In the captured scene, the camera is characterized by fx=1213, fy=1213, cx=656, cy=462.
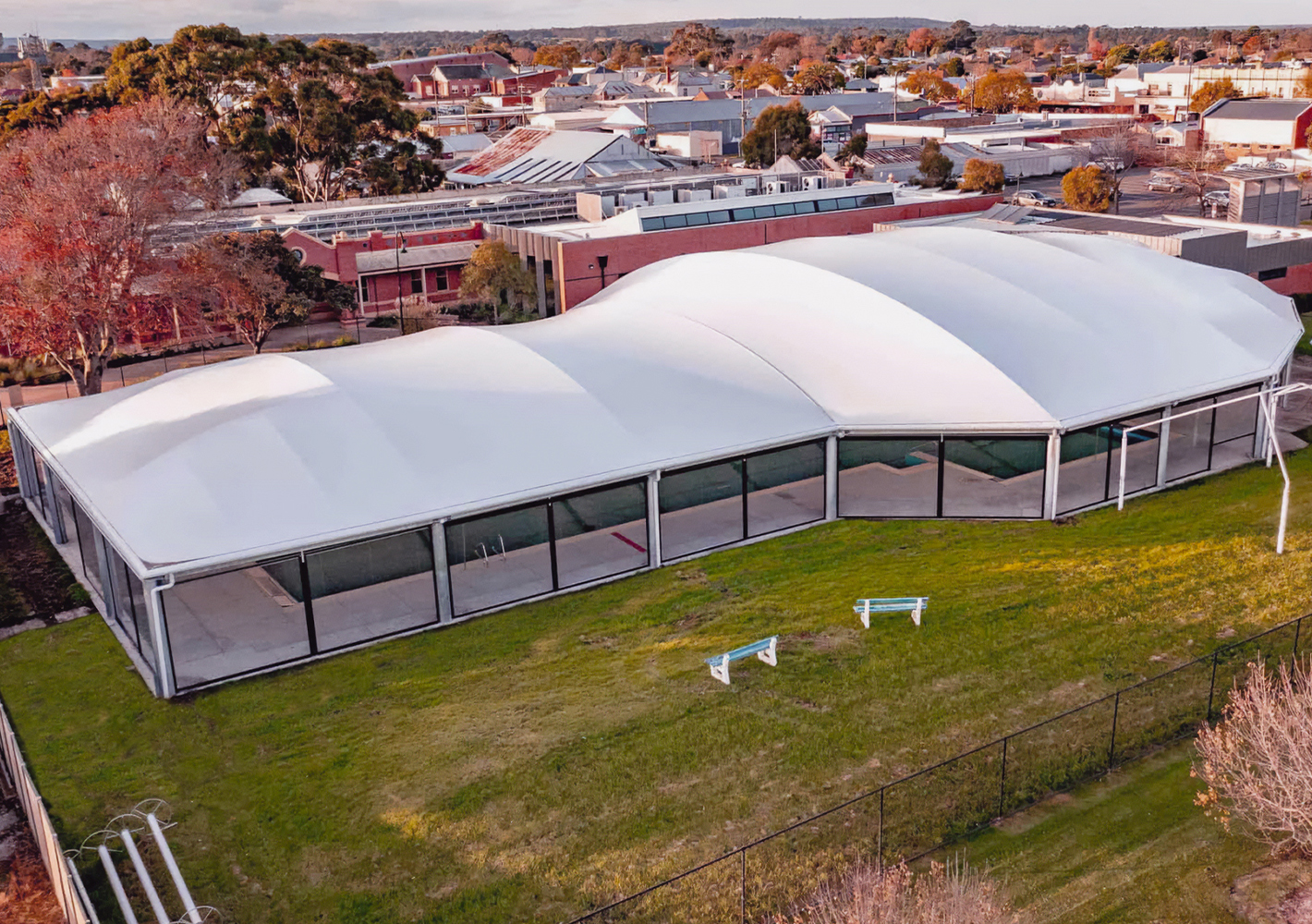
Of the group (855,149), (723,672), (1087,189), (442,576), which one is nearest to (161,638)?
(442,576)

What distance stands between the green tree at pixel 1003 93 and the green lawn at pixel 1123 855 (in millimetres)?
140166

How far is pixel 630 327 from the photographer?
1296 inches

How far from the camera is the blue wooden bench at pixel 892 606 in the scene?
2359 centimetres

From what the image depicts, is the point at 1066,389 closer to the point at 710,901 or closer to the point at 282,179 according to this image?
the point at 710,901

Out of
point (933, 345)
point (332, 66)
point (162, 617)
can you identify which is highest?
point (332, 66)

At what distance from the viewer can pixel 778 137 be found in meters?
94.8

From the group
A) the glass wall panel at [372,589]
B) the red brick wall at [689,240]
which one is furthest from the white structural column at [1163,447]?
the red brick wall at [689,240]

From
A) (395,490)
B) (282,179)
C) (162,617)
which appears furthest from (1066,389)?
(282,179)

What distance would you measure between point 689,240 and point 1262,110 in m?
79.2

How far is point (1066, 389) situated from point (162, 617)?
2085 cm

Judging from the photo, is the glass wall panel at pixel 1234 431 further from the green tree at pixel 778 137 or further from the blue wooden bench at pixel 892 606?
the green tree at pixel 778 137

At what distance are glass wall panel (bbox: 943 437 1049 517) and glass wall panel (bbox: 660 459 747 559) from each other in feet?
17.1

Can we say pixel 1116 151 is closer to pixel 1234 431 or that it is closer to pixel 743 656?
pixel 1234 431

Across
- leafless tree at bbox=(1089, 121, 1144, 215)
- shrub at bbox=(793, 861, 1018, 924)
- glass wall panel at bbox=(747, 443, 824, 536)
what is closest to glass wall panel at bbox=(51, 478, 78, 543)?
glass wall panel at bbox=(747, 443, 824, 536)
